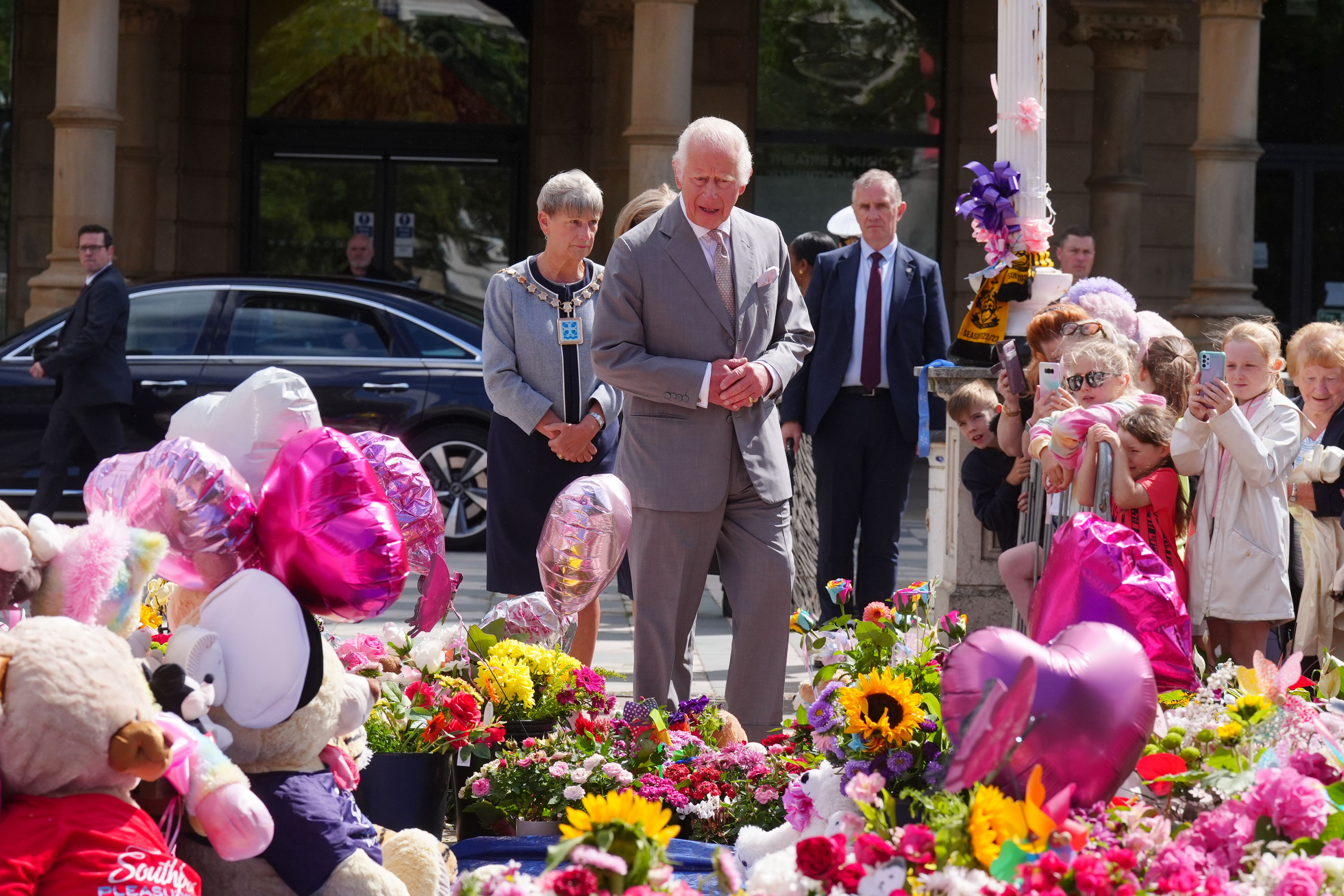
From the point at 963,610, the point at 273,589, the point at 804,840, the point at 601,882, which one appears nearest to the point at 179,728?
the point at 273,589

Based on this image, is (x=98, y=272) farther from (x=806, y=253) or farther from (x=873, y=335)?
(x=873, y=335)

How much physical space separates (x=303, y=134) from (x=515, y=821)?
1458 centimetres

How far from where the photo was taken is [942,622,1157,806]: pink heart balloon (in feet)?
8.38

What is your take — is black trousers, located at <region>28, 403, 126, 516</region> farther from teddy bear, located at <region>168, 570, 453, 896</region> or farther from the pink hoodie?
teddy bear, located at <region>168, 570, 453, 896</region>

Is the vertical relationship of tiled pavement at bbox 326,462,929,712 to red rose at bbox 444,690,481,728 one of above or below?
below

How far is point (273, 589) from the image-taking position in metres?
2.81

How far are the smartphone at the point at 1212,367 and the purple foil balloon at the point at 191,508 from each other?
306 centimetres

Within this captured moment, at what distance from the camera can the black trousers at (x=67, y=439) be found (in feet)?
32.9

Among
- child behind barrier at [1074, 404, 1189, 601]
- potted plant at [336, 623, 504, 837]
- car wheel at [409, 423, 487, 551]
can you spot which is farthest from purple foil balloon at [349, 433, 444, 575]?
car wheel at [409, 423, 487, 551]

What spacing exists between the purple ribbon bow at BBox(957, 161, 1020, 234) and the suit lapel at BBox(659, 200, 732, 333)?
2.34 metres

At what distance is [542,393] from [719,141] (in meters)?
1.34

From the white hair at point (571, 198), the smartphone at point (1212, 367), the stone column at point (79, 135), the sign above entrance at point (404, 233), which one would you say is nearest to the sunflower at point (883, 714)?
the smartphone at point (1212, 367)

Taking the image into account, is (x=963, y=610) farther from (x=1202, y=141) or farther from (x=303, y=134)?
(x=303, y=134)

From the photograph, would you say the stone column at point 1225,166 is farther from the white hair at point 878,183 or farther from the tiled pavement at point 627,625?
the white hair at point 878,183
